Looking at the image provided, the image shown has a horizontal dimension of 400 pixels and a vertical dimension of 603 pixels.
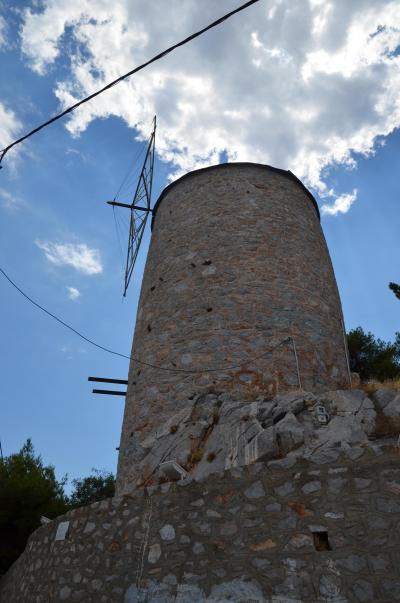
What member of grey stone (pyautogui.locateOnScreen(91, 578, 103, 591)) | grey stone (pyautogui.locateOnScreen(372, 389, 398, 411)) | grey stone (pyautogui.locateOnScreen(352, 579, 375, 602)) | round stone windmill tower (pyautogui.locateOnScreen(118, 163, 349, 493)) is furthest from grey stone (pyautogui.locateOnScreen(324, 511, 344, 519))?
round stone windmill tower (pyautogui.locateOnScreen(118, 163, 349, 493))

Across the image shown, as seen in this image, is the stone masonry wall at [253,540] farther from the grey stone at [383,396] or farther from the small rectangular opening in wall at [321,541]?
the grey stone at [383,396]

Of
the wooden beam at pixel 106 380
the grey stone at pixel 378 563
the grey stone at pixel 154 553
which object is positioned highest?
the wooden beam at pixel 106 380

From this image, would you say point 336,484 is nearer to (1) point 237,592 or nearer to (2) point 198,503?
(1) point 237,592

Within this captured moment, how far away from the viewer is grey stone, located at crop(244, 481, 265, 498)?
4496mm

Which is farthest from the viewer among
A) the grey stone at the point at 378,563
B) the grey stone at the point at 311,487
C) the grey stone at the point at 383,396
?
the grey stone at the point at 383,396

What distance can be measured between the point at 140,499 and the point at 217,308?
381 cm

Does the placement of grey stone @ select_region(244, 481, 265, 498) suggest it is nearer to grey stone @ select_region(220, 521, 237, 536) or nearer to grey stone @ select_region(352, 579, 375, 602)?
grey stone @ select_region(220, 521, 237, 536)

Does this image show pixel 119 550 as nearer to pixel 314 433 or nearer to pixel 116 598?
pixel 116 598

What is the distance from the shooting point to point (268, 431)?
5.45 metres

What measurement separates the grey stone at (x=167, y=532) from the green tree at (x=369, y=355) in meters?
9.98

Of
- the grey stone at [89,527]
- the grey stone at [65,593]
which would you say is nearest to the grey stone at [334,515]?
the grey stone at [89,527]

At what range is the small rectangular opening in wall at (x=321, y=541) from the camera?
156 inches

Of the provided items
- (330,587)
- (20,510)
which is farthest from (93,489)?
(330,587)

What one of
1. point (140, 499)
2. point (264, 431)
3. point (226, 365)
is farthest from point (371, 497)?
point (226, 365)
